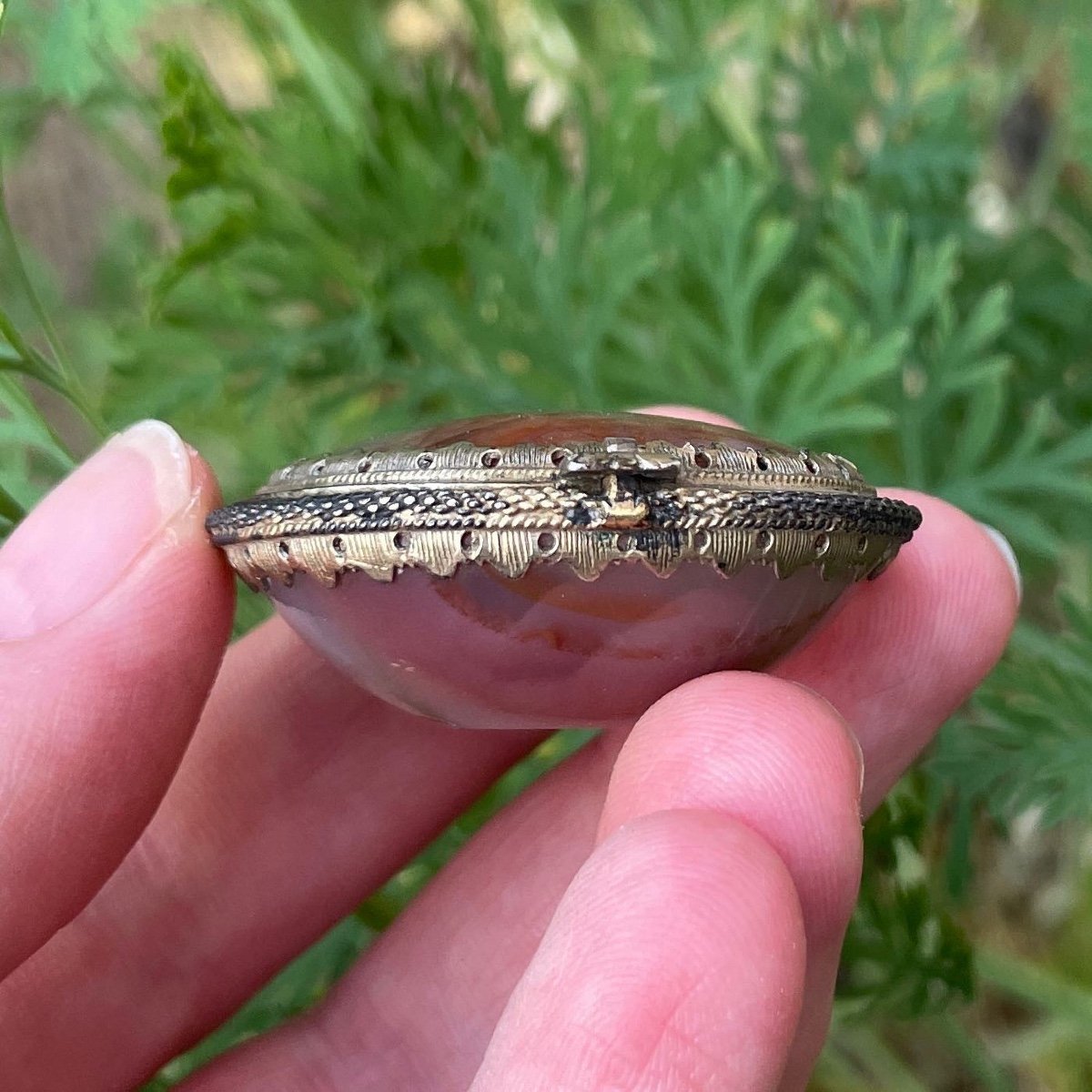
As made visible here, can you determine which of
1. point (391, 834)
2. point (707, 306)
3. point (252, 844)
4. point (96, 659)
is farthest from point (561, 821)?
point (707, 306)

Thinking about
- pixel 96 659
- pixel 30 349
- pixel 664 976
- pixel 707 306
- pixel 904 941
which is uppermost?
pixel 30 349

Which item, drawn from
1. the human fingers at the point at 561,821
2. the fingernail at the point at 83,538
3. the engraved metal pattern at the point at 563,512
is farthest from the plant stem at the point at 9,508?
the human fingers at the point at 561,821

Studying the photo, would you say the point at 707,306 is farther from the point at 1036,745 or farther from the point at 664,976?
the point at 664,976

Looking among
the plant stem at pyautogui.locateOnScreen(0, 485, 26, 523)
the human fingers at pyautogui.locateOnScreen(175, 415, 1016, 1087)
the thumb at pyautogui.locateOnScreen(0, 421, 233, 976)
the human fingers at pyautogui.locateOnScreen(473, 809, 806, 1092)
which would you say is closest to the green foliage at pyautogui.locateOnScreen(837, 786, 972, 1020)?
the human fingers at pyautogui.locateOnScreen(175, 415, 1016, 1087)

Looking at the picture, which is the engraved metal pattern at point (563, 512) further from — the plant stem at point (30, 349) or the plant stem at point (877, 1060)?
the plant stem at point (877, 1060)

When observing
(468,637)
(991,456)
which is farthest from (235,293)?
(991,456)

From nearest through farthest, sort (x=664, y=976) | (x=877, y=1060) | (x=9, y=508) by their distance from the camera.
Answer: (x=664, y=976), (x=9, y=508), (x=877, y=1060)
